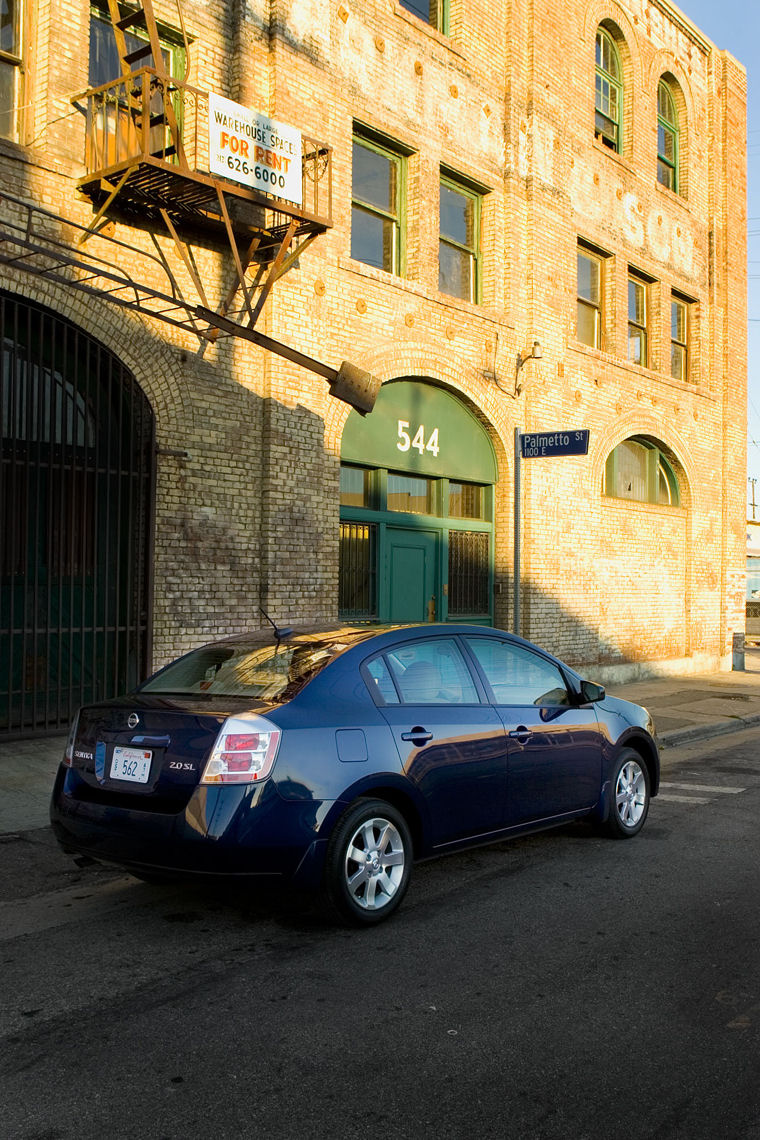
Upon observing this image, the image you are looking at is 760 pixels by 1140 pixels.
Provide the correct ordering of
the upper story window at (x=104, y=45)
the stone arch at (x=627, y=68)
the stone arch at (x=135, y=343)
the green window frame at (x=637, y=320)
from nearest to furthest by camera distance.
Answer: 1. the stone arch at (x=135, y=343)
2. the upper story window at (x=104, y=45)
3. the stone arch at (x=627, y=68)
4. the green window frame at (x=637, y=320)

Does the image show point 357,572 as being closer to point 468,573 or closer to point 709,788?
point 468,573

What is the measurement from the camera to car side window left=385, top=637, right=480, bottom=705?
5848 millimetres

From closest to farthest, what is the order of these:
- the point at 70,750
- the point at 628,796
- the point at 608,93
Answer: the point at 70,750 → the point at 628,796 → the point at 608,93

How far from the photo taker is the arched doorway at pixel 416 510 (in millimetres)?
14219

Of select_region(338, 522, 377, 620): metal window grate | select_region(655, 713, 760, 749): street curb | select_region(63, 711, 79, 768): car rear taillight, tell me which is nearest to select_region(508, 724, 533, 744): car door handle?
select_region(63, 711, 79, 768): car rear taillight

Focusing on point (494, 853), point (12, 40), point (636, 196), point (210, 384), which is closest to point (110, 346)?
point (210, 384)

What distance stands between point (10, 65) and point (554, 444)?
724 centimetres

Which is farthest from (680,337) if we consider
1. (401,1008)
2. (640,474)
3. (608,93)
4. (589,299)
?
(401,1008)

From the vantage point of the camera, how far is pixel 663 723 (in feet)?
45.0

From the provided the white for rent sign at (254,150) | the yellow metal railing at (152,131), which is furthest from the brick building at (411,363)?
the white for rent sign at (254,150)

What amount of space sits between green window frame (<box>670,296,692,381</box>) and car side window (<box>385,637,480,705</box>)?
54.9 feet

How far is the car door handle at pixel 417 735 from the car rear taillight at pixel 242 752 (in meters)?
0.85

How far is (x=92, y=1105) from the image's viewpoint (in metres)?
3.43

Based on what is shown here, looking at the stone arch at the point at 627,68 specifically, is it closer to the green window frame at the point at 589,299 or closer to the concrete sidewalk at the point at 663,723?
the green window frame at the point at 589,299
